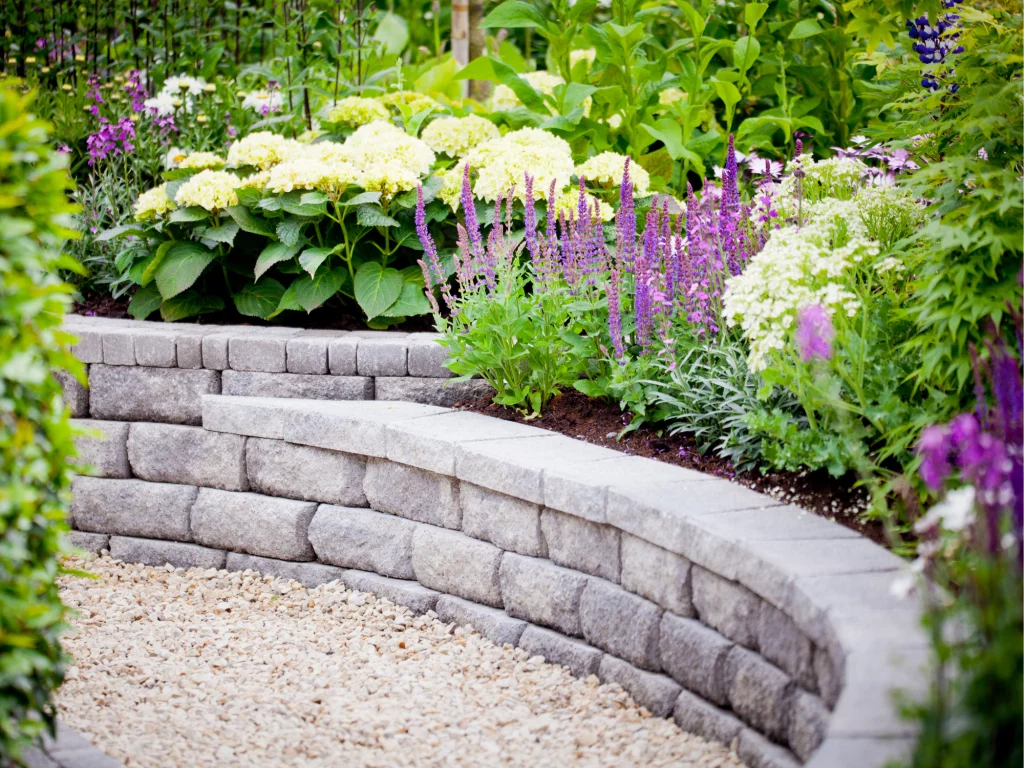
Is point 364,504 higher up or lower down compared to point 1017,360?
lower down

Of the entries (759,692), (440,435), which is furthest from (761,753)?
(440,435)

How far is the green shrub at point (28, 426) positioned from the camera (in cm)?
201

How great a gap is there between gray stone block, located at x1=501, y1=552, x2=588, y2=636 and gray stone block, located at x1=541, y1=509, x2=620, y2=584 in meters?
0.04

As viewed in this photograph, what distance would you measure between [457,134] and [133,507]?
7.05 feet

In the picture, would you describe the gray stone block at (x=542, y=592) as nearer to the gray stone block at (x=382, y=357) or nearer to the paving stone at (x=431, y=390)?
the paving stone at (x=431, y=390)

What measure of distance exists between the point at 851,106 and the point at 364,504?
11.0ft

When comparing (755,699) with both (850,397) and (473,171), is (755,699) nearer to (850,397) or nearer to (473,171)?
(850,397)

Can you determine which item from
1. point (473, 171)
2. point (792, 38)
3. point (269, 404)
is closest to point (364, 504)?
point (269, 404)

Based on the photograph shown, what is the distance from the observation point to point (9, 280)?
80.5 inches

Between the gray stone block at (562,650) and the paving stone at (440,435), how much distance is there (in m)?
0.57

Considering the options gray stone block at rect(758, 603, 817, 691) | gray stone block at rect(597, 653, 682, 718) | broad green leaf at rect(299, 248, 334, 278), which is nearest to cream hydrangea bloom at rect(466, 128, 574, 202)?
broad green leaf at rect(299, 248, 334, 278)

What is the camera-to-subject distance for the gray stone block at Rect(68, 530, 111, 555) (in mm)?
4539

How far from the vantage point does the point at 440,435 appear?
11.8ft

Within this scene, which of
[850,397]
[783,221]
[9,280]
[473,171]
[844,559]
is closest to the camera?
[9,280]
